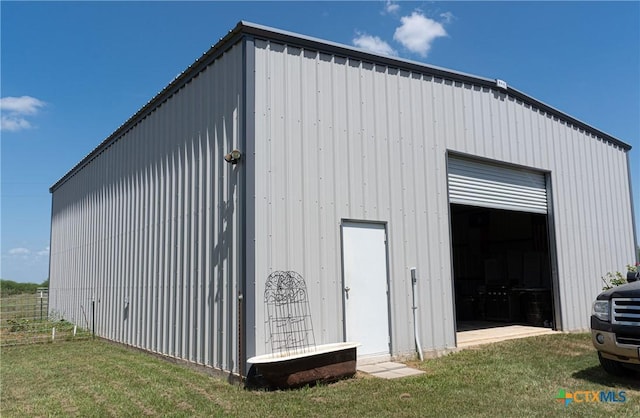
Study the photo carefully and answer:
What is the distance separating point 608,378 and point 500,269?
33.3 feet

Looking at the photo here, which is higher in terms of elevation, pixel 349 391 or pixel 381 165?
pixel 381 165

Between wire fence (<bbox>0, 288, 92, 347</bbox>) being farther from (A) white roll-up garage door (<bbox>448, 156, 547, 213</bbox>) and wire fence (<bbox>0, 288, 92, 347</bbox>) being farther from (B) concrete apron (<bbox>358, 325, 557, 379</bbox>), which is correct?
(A) white roll-up garage door (<bbox>448, 156, 547, 213</bbox>)

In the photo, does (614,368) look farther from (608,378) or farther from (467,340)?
(467,340)

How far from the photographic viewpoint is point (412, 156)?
9250 mm

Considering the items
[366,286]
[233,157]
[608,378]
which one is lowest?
[608,378]

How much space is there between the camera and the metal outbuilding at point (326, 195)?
7422mm

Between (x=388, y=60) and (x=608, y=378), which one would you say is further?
(x=388, y=60)

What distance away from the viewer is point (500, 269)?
55.2ft

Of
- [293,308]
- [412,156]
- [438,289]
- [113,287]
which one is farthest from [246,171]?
[113,287]

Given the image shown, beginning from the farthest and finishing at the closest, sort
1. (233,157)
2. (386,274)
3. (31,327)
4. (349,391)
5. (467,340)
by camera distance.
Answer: (31,327) → (467,340) → (386,274) → (233,157) → (349,391)

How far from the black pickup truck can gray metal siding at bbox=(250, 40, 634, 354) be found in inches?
112

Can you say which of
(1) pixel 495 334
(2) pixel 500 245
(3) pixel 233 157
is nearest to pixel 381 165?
(3) pixel 233 157

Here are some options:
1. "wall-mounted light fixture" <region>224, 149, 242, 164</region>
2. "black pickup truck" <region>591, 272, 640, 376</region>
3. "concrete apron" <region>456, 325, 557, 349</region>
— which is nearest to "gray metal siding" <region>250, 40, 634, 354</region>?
"wall-mounted light fixture" <region>224, 149, 242, 164</region>

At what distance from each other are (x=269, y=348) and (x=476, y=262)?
12.3 metres
